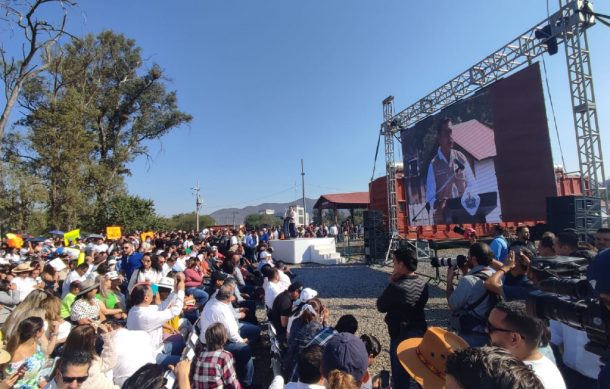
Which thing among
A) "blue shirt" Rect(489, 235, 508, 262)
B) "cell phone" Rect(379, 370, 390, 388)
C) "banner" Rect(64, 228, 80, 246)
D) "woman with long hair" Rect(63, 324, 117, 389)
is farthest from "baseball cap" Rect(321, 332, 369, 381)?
"banner" Rect(64, 228, 80, 246)

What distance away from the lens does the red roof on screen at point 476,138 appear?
9289mm

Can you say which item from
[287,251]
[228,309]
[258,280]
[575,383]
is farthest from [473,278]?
[287,251]

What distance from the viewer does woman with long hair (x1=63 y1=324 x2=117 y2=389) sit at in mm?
2225

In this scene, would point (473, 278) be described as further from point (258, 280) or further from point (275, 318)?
point (258, 280)

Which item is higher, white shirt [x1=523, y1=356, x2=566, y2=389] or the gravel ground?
white shirt [x1=523, y1=356, x2=566, y2=389]

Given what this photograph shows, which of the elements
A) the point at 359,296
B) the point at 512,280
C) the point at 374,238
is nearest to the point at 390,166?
the point at 374,238

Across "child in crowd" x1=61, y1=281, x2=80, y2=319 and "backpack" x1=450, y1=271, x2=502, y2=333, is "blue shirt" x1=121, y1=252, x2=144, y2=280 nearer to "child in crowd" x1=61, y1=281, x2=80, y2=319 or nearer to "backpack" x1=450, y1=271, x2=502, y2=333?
"child in crowd" x1=61, y1=281, x2=80, y2=319

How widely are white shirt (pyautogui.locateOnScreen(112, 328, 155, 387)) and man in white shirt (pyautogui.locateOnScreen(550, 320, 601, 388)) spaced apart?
10.8 ft

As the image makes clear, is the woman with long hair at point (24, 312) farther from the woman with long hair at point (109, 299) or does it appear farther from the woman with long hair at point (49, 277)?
the woman with long hair at point (49, 277)

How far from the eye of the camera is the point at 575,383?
7.41ft

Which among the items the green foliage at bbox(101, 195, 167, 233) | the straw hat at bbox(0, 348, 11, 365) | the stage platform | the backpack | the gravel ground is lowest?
the gravel ground

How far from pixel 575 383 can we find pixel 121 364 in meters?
3.48

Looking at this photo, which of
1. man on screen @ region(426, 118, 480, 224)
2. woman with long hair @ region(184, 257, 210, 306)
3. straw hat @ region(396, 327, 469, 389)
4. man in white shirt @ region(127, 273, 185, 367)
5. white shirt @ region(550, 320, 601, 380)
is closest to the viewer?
straw hat @ region(396, 327, 469, 389)

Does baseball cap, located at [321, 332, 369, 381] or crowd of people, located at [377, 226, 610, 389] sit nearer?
crowd of people, located at [377, 226, 610, 389]
